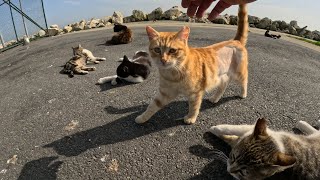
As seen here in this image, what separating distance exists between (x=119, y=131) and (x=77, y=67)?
124 inches

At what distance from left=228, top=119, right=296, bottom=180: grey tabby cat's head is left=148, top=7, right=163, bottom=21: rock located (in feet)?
42.8

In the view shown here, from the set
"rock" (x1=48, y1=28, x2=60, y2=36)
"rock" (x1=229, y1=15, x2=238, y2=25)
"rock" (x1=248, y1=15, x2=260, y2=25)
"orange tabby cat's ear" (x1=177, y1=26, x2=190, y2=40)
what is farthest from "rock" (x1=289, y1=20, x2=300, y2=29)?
"orange tabby cat's ear" (x1=177, y1=26, x2=190, y2=40)

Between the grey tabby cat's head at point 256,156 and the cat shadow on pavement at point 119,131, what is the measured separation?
5.29 feet

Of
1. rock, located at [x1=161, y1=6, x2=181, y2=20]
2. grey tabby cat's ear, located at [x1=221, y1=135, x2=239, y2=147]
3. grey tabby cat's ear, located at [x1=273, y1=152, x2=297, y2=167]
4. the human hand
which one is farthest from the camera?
rock, located at [x1=161, y1=6, x2=181, y2=20]

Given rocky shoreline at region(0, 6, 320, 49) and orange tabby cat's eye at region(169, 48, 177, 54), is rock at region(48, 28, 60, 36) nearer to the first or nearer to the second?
rocky shoreline at region(0, 6, 320, 49)

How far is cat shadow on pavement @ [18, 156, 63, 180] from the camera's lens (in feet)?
12.8

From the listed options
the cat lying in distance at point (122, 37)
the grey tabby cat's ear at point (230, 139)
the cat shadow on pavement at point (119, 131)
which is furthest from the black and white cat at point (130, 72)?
the cat lying in distance at point (122, 37)

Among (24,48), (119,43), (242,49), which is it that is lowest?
(24,48)

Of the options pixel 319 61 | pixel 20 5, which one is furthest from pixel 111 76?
pixel 20 5

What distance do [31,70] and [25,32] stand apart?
225 inches

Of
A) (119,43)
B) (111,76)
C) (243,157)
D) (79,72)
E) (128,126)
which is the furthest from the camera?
(119,43)

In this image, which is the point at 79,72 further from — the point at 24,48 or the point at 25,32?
the point at 25,32

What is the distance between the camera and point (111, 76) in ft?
21.5

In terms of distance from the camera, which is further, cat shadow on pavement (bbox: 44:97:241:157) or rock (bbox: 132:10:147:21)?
rock (bbox: 132:10:147:21)
